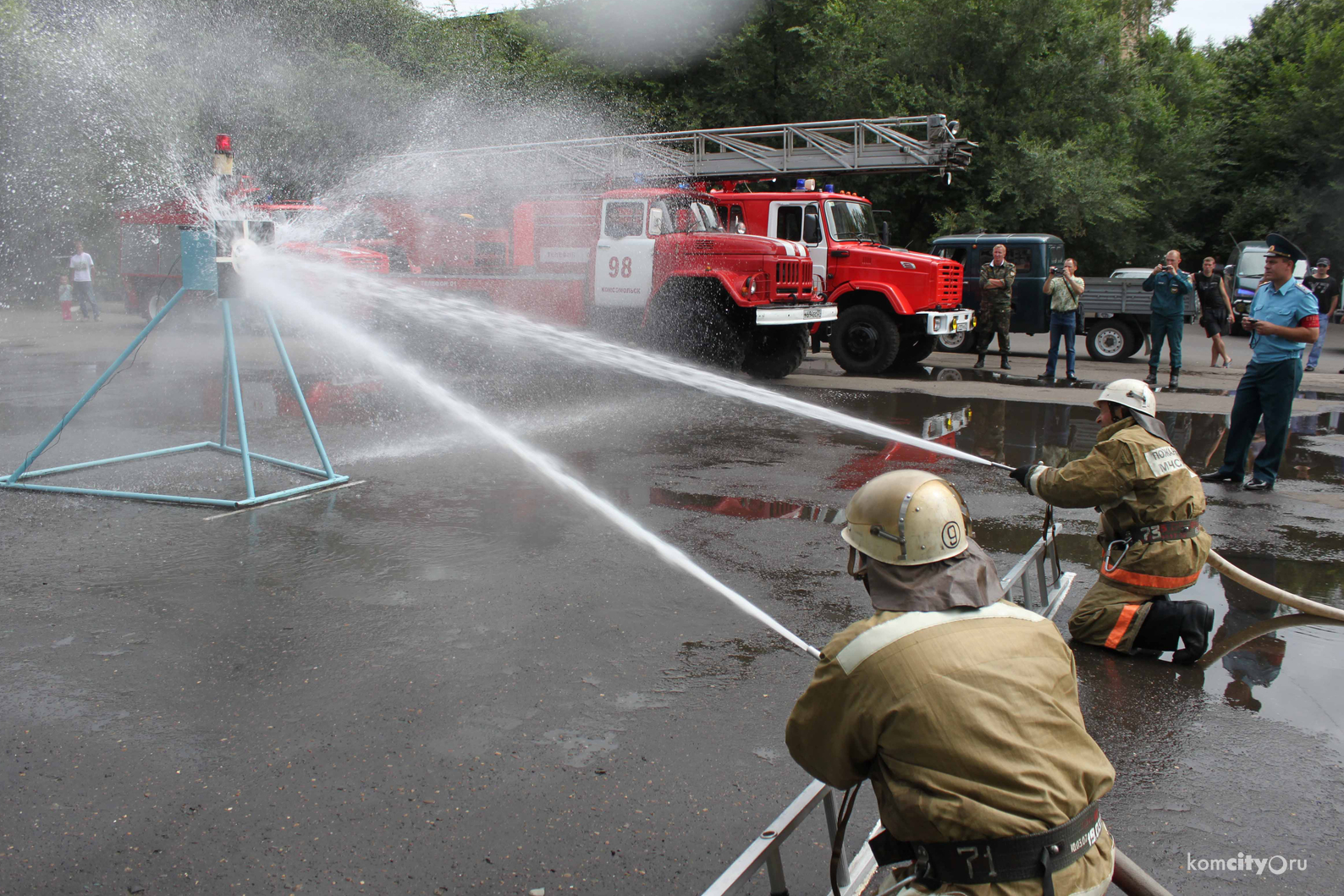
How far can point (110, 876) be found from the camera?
2846 mm

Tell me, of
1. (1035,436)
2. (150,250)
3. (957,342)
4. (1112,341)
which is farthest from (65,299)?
(1112,341)

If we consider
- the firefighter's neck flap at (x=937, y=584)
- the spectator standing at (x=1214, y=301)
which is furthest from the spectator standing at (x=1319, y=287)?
the firefighter's neck flap at (x=937, y=584)

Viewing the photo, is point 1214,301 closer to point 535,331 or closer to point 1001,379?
point 1001,379

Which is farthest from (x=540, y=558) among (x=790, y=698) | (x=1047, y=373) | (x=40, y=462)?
(x=1047, y=373)

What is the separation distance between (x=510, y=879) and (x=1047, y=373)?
503 inches

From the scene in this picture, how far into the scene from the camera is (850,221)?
14.6m

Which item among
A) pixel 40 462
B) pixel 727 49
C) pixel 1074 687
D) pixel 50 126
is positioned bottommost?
pixel 40 462

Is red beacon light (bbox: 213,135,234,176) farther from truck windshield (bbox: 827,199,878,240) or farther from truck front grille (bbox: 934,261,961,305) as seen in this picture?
truck front grille (bbox: 934,261,961,305)

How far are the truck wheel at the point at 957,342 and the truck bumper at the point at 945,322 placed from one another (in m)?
2.75

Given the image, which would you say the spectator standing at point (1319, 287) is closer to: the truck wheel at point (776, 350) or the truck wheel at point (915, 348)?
the truck wheel at point (915, 348)

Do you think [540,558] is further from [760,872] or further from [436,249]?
[436,249]

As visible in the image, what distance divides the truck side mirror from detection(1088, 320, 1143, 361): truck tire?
5.98 m

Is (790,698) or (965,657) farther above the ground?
(965,657)

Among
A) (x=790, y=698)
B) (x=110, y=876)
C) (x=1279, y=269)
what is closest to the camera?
(x=110, y=876)
